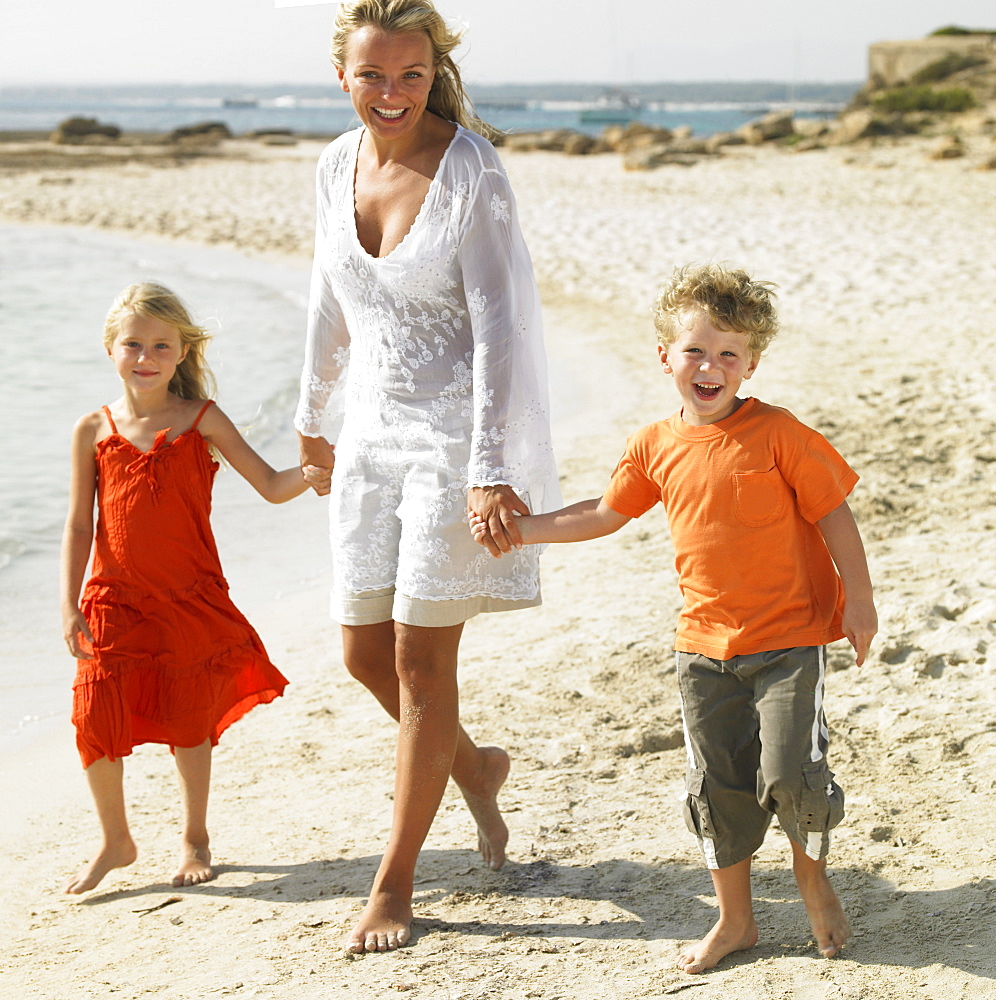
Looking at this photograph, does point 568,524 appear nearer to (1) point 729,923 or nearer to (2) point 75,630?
(1) point 729,923

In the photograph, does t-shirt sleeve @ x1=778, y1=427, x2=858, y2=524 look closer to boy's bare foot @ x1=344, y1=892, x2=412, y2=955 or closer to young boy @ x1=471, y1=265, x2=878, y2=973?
young boy @ x1=471, y1=265, x2=878, y2=973

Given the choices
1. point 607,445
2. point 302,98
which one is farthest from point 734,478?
point 302,98

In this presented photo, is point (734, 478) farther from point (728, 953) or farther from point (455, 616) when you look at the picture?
point (728, 953)

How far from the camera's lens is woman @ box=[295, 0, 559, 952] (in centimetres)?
262

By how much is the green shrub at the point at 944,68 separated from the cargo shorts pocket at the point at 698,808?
3738cm

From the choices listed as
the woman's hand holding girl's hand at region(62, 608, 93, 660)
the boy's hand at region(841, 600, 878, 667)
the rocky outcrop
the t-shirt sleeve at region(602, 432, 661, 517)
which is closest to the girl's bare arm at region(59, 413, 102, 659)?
the woman's hand holding girl's hand at region(62, 608, 93, 660)

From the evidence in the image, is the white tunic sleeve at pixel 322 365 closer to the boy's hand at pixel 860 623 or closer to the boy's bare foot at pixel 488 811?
the boy's bare foot at pixel 488 811

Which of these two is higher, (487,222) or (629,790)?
(487,222)

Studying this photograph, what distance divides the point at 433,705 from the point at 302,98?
136562mm

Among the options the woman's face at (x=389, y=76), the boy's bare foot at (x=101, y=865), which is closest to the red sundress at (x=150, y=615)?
the boy's bare foot at (x=101, y=865)

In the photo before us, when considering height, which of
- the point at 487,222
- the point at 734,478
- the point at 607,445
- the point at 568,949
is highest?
the point at 487,222

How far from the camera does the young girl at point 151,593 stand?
315cm

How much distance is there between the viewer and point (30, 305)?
555 inches

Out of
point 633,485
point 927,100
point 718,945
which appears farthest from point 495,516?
point 927,100
